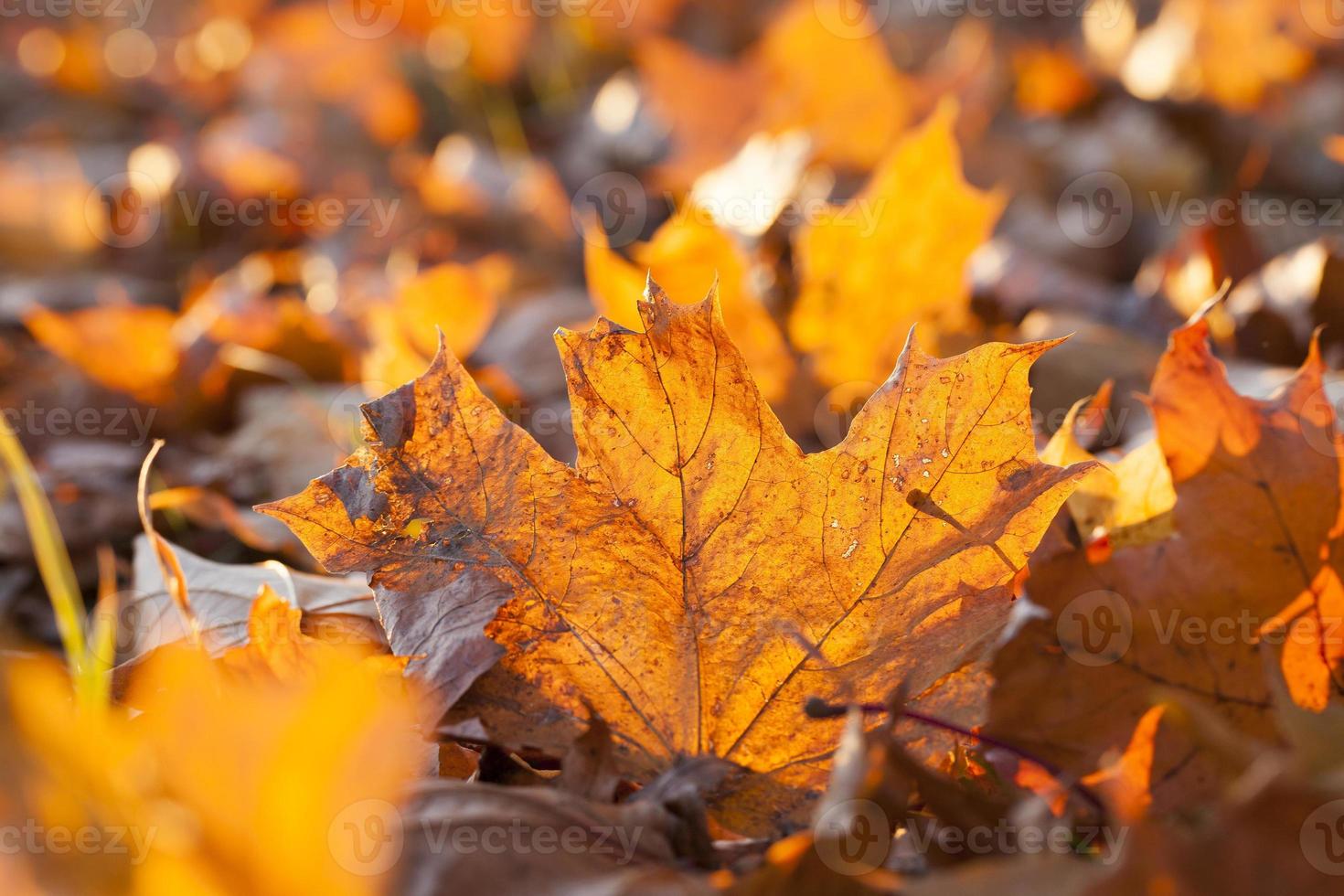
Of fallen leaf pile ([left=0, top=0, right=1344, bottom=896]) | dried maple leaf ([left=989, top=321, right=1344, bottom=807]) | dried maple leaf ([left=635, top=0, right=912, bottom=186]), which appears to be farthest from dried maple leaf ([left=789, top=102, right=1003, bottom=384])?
dried maple leaf ([left=635, top=0, right=912, bottom=186])

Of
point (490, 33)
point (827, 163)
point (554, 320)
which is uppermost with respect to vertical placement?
point (490, 33)

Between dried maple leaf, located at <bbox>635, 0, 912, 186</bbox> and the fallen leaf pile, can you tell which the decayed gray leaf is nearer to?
the fallen leaf pile

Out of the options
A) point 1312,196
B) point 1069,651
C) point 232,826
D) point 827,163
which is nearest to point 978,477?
point 1069,651

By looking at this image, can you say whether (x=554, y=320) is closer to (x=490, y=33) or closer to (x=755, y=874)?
(x=755, y=874)

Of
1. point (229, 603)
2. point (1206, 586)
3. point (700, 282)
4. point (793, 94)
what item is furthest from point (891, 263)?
point (793, 94)

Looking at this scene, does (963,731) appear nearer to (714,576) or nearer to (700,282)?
(714,576)

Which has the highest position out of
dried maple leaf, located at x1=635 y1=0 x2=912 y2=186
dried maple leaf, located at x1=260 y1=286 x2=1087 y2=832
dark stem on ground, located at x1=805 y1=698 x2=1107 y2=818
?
dried maple leaf, located at x1=635 y1=0 x2=912 y2=186
